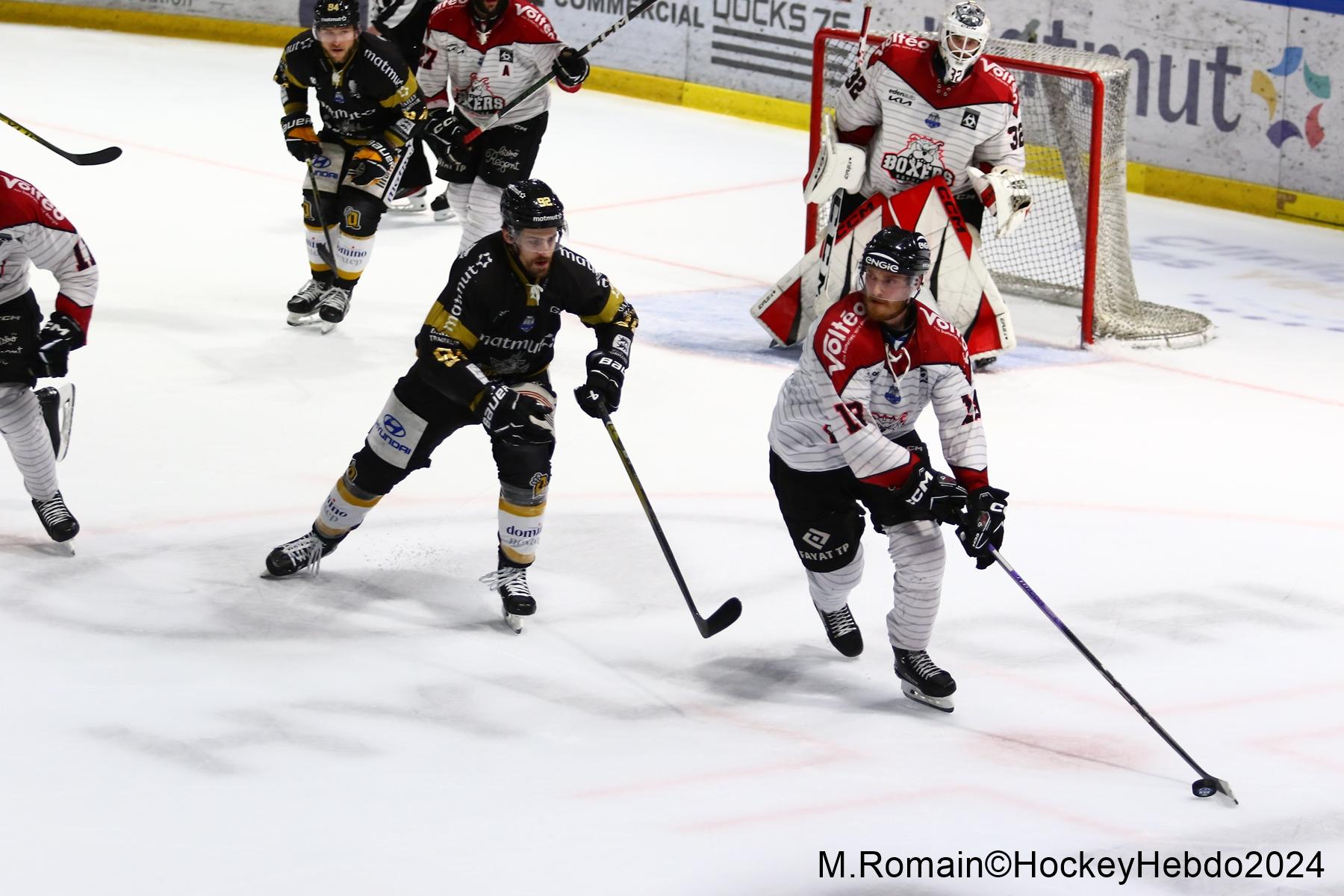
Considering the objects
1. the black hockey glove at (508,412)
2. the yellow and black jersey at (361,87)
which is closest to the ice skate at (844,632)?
the black hockey glove at (508,412)

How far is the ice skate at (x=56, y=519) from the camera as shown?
5.09 m

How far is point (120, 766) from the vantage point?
3941 millimetres

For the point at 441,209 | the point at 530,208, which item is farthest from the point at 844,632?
the point at 441,209

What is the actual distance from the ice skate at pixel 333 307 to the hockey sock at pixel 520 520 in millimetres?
2819

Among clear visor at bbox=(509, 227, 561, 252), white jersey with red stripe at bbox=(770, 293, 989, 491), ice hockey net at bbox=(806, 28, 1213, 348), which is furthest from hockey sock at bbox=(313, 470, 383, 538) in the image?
ice hockey net at bbox=(806, 28, 1213, 348)

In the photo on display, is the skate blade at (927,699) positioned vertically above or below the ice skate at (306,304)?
above

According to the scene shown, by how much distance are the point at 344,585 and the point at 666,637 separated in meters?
0.89

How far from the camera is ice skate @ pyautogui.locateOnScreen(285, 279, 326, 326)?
7.48 metres

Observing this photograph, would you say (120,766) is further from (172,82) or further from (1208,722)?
(172,82)

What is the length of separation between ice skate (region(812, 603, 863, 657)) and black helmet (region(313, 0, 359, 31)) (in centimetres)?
352

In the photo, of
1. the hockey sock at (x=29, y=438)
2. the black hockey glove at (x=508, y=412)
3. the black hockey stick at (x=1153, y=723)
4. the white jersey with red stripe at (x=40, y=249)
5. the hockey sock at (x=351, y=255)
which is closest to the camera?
the black hockey stick at (x=1153, y=723)

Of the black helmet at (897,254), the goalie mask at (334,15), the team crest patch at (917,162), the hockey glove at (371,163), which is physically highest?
the black helmet at (897,254)

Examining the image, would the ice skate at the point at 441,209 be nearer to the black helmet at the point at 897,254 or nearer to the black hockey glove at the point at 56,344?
the black hockey glove at the point at 56,344

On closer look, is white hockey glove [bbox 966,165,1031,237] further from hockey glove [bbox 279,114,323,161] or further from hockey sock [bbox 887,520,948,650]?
hockey sock [bbox 887,520,948,650]
